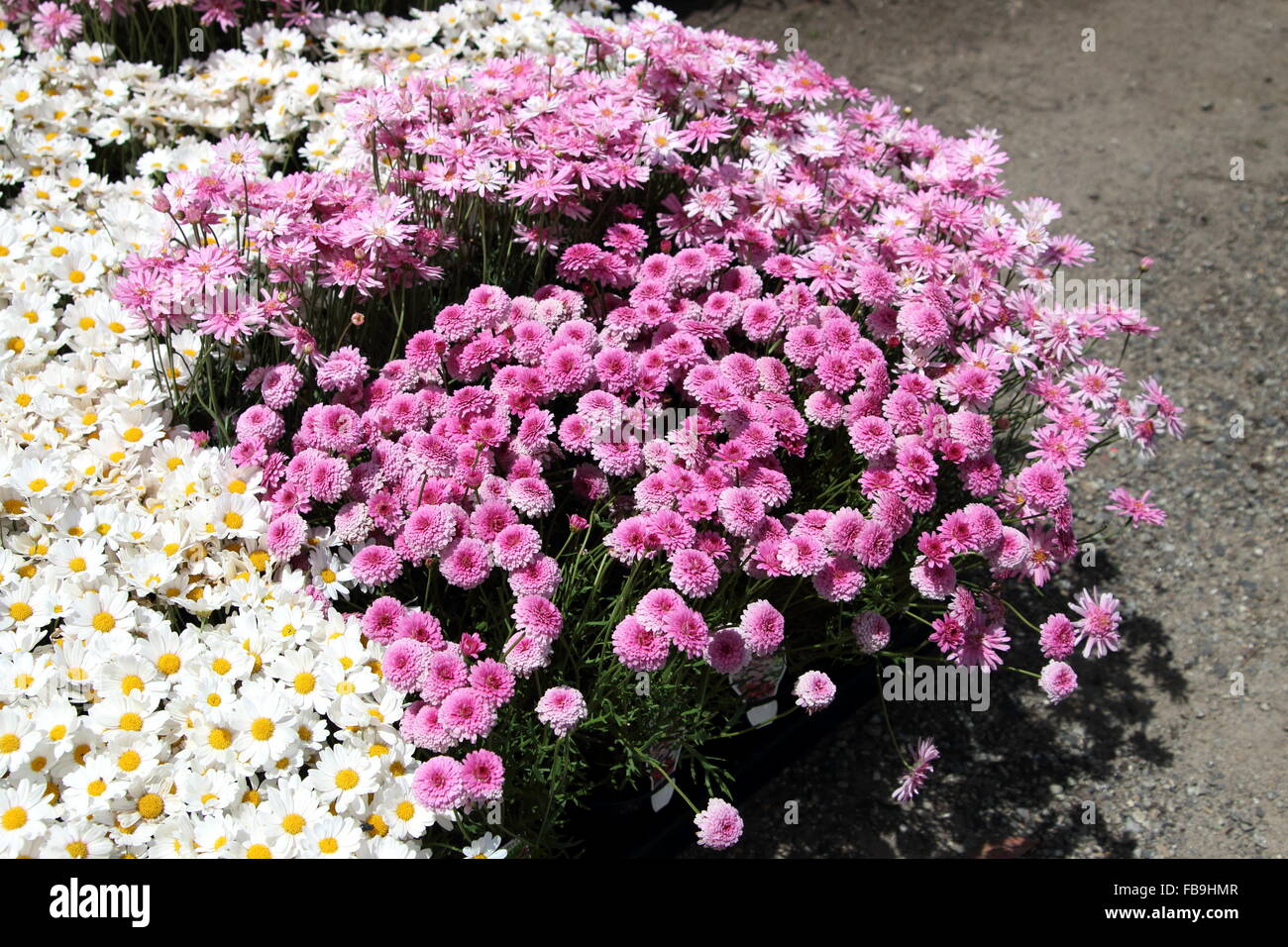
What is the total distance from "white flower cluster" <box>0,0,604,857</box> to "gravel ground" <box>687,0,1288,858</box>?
128 cm

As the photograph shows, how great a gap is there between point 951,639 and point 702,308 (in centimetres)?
100

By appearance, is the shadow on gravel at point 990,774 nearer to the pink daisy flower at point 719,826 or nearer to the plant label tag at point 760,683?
the plant label tag at point 760,683

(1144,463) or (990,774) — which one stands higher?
(1144,463)

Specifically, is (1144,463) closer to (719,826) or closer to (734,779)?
(734,779)

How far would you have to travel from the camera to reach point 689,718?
98.4 inches

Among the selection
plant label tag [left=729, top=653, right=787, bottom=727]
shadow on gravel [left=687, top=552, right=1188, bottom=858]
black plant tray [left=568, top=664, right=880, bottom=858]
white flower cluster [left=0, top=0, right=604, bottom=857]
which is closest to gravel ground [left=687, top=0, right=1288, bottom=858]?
shadow on gravel [left=687, top=552, right=1188, bottom=858]

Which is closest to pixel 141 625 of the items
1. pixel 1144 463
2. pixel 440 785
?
pixel 440 785

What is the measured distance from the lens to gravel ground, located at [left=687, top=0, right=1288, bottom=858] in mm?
3121

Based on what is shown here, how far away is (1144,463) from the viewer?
13.3 feet

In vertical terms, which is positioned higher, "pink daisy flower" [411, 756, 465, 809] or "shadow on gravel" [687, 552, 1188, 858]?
"pink daisy flower" [411, 756, 465, 809]

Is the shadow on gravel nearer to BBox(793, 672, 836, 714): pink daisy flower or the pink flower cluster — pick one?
the pink flower cluster

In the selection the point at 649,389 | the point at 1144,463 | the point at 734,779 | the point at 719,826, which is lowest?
the point at 734,779

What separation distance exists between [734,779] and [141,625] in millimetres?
1307

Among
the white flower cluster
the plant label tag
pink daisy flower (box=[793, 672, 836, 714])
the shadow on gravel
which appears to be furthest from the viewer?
the shadow on gravel
